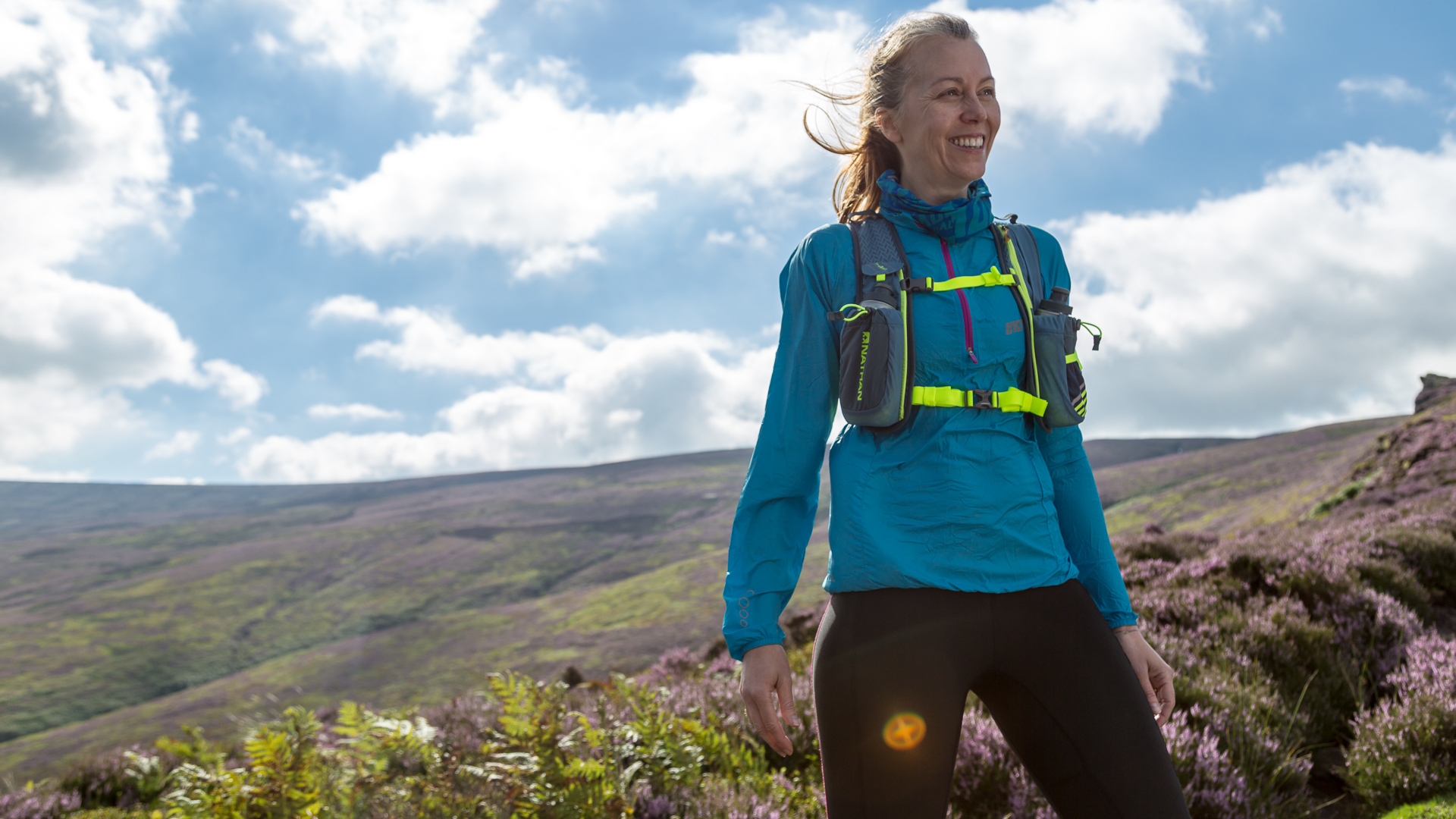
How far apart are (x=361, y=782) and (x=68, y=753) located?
1750 cm

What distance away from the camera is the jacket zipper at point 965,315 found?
183 centimetres

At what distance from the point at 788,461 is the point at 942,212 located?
772 millimetres

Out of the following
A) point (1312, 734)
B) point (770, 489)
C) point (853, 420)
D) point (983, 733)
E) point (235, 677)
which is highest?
point (853, 420)

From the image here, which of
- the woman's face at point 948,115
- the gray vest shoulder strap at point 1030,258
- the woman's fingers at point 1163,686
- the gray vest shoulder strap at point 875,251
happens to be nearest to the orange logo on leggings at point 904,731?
the woman's fingers at point 1163,686

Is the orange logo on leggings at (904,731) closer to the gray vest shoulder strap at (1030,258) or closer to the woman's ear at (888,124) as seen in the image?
the gray vest shoulder strap at (1030,258)

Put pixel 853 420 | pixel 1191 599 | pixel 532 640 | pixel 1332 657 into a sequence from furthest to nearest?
pixel 532 640 < pixel 1191 599 < pixel 1332 657 < pixel 853 420

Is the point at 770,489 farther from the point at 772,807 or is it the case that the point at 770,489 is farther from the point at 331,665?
the point at 331,665

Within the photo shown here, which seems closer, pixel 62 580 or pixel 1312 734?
pixel 1312 734

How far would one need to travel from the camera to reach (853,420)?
174cm

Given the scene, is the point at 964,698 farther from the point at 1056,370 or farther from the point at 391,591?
the point at 391,591

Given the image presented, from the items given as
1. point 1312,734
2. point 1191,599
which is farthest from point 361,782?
point 1191,599

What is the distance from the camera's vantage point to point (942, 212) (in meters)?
1.89

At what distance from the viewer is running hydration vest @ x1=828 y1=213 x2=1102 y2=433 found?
174cm

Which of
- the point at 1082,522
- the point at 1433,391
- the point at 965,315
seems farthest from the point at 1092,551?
the point at 1433,391
